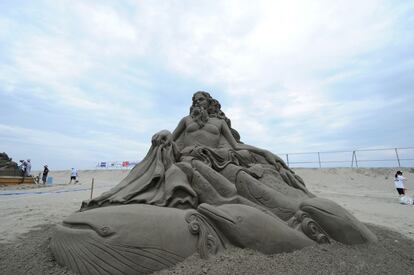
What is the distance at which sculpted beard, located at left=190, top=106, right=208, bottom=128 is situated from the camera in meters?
4.32

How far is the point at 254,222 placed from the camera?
7.71 feet

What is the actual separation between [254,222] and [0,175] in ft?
59.2

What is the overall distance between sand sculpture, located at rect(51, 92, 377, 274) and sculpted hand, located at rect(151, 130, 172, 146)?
0.05 ft

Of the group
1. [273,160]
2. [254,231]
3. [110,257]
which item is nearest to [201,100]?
[273,160]

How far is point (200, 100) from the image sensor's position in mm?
4605

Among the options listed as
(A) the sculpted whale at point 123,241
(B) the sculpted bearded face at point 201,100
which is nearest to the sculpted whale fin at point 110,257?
(A) the sculpted whale at point 123,241

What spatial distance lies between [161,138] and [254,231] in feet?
6.18

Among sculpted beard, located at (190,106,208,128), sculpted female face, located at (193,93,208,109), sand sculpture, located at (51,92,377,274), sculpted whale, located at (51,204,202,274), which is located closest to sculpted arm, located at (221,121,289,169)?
sand sculpture, located at (51,92,377,274)

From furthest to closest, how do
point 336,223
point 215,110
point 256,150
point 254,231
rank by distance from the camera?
point 215,110 → point 256,150 → point 336,223 → point 254,231

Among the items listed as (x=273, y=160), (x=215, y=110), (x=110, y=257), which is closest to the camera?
(x=110, y=257)

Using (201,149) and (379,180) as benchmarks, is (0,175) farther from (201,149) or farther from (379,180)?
(379,180)

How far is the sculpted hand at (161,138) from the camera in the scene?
140 inches

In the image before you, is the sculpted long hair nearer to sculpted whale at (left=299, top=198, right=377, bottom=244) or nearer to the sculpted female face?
the sculpted female face

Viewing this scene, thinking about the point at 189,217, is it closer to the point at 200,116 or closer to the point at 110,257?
the point at 110,257
